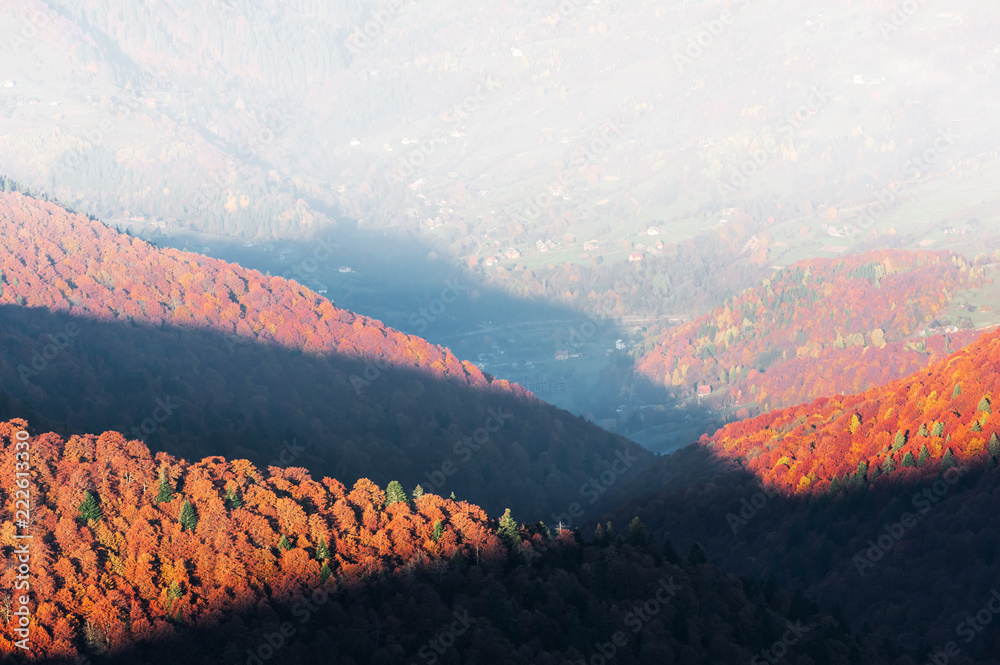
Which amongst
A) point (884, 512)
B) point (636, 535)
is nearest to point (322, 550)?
point (636, 535)

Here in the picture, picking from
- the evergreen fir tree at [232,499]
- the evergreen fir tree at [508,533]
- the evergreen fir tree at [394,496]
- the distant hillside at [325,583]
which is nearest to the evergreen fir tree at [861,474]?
the distant hillside at [325,583]

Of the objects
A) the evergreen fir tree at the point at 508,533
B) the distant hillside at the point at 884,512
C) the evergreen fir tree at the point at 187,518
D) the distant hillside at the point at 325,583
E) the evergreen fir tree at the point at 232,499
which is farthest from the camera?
the distant hillside at the point at 884,512

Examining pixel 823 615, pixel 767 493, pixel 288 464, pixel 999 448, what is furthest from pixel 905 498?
pixel 288 464

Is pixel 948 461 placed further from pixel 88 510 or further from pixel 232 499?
pixel 88 510

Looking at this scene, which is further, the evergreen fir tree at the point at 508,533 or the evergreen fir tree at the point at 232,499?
the evergreen fir tree at the point at 508,533

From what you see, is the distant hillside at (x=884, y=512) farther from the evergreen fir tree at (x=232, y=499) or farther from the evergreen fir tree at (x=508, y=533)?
the evergreen fir tree at (x=232, y=499)

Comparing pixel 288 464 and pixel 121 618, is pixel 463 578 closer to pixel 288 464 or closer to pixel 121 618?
pixel 121 618

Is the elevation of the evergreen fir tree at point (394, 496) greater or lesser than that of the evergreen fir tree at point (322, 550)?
greater

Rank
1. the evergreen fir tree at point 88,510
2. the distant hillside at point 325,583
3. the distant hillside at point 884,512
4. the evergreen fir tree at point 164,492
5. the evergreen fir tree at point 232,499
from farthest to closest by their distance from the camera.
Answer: the distant hillside at point 884,512, the evergreen fir tree at point 232,499, the evergreen fir tree at point 164,492, the evergreen fir tree at point 88,510, the distant hillside at point 325,583
